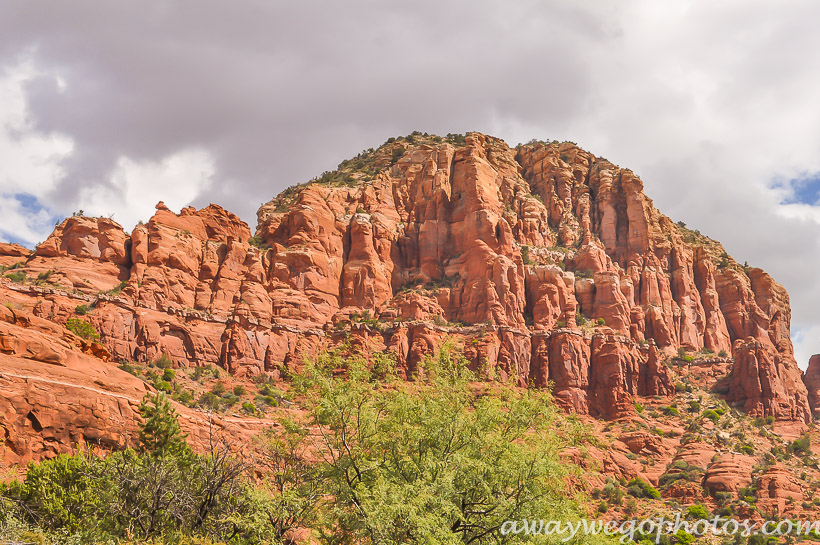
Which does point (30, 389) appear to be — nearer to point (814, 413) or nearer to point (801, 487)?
point (801, 487)

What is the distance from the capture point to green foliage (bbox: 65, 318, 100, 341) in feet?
177

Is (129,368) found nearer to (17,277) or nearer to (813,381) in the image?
(17,277)

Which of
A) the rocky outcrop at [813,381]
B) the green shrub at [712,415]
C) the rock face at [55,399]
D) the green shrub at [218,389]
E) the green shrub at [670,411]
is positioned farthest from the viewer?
the rocky outcrop at [813,381]

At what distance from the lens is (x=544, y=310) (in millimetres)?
83500

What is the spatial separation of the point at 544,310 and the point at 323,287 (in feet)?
95.6

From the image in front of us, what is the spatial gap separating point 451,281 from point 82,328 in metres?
47.3

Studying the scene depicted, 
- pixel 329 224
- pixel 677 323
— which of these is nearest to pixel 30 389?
pixel 329 224

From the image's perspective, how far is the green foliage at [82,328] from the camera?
177 feet

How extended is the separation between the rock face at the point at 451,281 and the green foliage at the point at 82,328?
190 centimetres

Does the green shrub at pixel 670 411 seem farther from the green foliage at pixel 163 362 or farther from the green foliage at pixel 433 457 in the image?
the green foliage at pixel 433 457

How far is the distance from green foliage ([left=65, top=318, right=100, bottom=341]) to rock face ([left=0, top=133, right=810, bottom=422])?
74.8 inches

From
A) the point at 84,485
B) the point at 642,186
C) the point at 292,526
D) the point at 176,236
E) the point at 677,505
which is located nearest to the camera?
the point at 292,526

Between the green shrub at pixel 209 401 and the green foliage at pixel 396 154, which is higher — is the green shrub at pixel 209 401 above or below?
below

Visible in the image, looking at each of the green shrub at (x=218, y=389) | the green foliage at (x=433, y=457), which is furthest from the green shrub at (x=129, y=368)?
the green foliage at (x=433, y=457)
